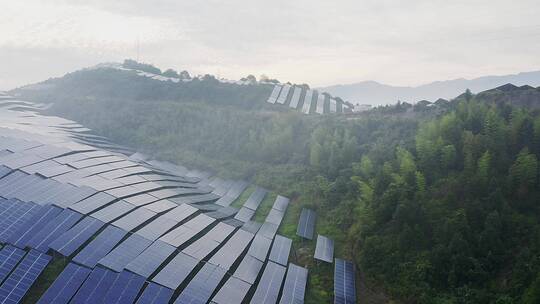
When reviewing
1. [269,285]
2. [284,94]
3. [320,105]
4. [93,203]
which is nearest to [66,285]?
[93,203]

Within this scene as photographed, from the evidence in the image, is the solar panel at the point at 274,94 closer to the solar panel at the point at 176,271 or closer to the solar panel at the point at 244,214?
the solar panel at the point at 244,214

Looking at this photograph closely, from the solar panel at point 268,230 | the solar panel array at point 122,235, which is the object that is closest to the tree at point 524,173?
the solar panel array at point 122,235

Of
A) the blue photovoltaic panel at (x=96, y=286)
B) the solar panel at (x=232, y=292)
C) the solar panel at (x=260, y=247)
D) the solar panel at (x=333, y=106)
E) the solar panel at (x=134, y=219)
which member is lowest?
the solar panel at (x=260, y=247)

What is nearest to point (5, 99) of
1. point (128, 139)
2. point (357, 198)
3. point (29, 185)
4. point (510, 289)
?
point (128, 139)

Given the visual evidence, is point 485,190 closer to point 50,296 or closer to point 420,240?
point 420,240

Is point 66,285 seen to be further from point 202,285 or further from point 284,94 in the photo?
point 284,94

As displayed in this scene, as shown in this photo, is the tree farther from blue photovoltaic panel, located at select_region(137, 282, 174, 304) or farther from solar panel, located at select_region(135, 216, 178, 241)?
solar panel, located at select_region(135, 216, 178, 241)
